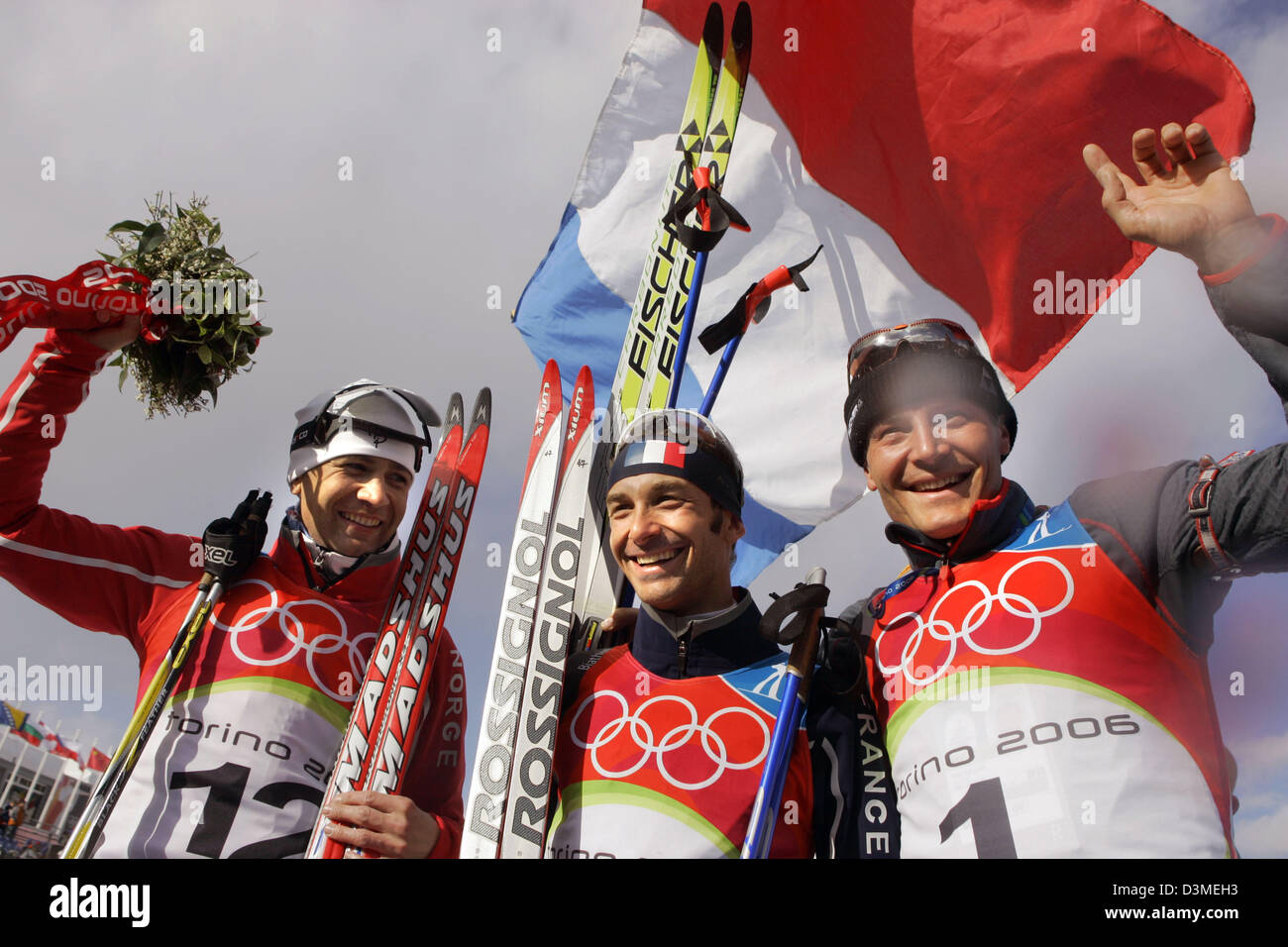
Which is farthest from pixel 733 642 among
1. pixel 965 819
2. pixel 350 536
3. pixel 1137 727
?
pixel 350 536

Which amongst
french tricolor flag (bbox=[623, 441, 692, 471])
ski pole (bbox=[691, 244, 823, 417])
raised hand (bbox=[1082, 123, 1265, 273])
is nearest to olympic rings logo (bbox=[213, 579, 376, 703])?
french tricolor flag (bbox=[623, 441, 692, 471])

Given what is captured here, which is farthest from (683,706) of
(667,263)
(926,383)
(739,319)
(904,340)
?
(667,263)

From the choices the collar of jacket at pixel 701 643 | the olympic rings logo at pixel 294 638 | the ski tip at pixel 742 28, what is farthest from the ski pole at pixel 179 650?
the ski tip at pixel 742 28

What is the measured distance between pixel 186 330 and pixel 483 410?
1690 millimetres

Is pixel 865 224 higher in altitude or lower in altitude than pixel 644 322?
higher

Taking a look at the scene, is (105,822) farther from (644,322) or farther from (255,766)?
(644,322)

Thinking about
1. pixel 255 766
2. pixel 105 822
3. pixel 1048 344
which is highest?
pixel 1048 344

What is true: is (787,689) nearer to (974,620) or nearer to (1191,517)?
(974,620)

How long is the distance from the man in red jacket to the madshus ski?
0.53 ft

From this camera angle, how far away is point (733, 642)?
3.95 metres

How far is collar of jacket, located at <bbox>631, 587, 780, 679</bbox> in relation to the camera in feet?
12.9

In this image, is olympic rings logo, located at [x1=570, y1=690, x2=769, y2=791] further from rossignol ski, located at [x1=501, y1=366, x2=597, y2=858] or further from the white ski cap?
the white ski cap
